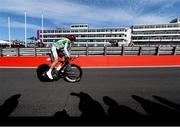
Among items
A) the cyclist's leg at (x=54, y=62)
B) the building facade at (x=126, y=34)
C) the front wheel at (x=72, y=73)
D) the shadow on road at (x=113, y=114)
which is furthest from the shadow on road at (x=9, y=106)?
the building facade at (x=126, y=34)

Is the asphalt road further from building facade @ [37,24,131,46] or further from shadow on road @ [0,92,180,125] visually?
building facade @ [37,24,131,46]

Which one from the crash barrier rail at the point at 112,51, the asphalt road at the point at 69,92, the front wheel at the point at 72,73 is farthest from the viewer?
the crash barrier rail at the point at 112,51

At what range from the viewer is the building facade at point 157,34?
13200 cm

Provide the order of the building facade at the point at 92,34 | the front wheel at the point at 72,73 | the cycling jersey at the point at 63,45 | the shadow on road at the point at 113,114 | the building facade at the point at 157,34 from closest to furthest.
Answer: the shadow on road at the point at 113,114
the cycling jersey at the point at 63,45
the front wheel at the point at 72,73
the building facade at the point at 157,34
the building facade at the point at 92,34

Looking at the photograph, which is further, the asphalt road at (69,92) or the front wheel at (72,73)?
the front wheel at (72,73)

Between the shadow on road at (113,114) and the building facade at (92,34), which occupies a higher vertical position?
the building facade at (92,34)

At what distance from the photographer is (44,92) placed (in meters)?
6.97

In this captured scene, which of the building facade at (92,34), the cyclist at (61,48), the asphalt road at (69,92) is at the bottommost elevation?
the asphalt road at (69,92)

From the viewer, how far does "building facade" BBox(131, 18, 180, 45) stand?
13200 cm

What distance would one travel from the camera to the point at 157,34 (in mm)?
132500

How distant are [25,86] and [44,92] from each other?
4.06 feet

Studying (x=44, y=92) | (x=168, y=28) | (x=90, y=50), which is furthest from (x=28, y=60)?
(x=168, y=28)

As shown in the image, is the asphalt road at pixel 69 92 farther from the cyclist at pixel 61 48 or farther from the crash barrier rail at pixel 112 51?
the crash barrier rail at pixel 112 51

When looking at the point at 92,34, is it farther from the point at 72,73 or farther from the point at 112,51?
the point at 72,73
